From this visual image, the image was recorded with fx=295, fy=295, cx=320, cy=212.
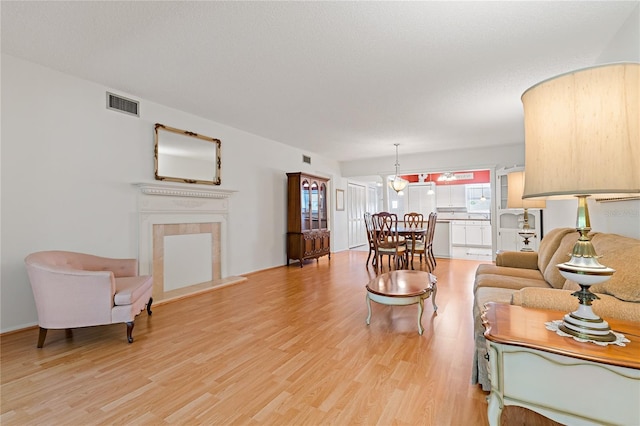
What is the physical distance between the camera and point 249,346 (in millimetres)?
2461

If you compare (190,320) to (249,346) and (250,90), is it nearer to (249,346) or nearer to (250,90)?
(249,346)

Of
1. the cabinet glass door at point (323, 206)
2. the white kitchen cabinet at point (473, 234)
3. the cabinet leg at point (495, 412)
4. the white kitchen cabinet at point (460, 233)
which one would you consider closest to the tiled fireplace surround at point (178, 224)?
the cabinet glass door at point (323, 206)

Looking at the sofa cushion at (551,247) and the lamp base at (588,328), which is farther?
the sofa cushion at (551,247)

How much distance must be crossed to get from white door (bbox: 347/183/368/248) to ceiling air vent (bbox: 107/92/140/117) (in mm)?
6151

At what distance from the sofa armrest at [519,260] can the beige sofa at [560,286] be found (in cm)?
30

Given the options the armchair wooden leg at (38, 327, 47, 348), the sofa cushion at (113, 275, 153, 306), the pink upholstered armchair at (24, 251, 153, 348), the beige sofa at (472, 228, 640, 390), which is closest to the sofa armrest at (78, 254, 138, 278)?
the sofa cushion at (113, 275, 153, 306)

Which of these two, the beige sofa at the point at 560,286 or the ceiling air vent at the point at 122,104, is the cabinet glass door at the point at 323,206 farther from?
the beige sofa at the point at 560,286

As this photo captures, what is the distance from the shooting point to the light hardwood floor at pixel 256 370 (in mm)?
1625

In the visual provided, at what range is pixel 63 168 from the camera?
3.12 meters

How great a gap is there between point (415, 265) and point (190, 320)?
4.48 meters

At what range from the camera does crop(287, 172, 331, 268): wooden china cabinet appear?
6.10m

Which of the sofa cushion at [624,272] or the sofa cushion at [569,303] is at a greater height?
the sofa cushion at [624,272]

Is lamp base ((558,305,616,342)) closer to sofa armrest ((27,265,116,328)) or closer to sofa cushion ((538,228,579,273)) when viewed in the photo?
sofa cushion ((538,228,579,273))

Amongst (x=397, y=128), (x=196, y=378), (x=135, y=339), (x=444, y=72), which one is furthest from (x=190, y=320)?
(x=397, y=128)
